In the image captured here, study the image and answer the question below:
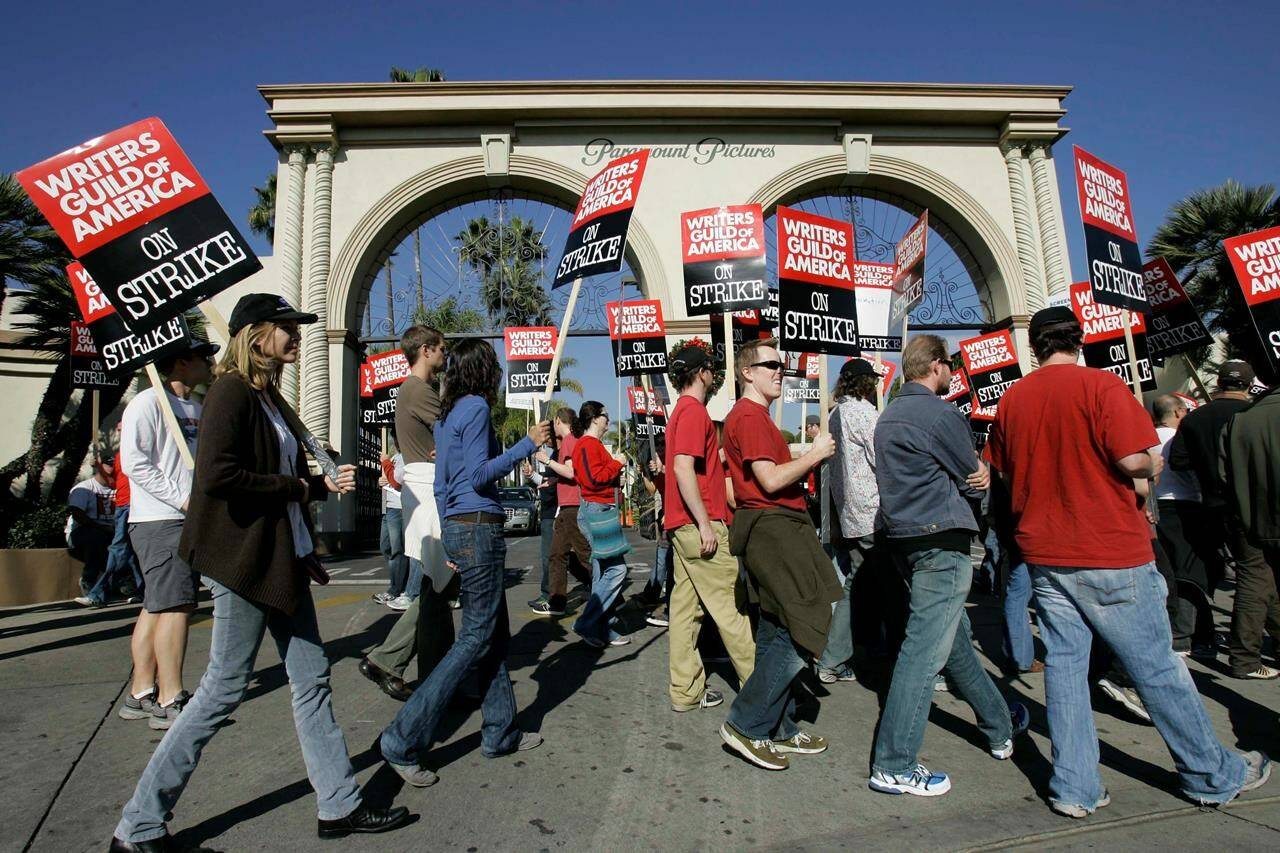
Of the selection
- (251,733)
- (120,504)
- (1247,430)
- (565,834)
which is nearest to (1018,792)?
(565,834)

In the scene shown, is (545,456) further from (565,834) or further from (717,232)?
(565,834)

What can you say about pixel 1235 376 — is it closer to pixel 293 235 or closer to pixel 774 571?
pixel 774 571

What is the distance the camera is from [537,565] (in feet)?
41.1

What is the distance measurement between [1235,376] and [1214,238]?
1413cm

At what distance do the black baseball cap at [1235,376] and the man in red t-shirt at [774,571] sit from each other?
3698mm

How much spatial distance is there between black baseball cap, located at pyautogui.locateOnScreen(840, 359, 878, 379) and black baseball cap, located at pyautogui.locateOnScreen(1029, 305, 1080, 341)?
5.25 feet

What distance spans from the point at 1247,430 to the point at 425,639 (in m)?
4.55

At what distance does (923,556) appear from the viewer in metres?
3.38

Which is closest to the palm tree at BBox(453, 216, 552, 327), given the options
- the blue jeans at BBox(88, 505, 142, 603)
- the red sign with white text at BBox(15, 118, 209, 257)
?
the blue jeans at BBox(88, 505, 142, 603)

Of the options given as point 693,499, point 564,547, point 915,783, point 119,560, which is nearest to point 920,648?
point 915,783

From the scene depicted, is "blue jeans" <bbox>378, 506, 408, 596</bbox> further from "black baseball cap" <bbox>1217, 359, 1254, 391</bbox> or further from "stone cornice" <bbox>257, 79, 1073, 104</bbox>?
"stone cornice" <bbox>257, 79, 1073, 104</bbox>

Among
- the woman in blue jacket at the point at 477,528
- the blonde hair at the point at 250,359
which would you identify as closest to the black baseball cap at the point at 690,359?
the woman in blue jacket at the point at 477,528

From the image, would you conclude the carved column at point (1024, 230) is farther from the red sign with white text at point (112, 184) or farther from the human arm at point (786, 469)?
the red sign with white text at point (112, 184)

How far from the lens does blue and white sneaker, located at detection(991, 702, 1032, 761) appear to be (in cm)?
368
